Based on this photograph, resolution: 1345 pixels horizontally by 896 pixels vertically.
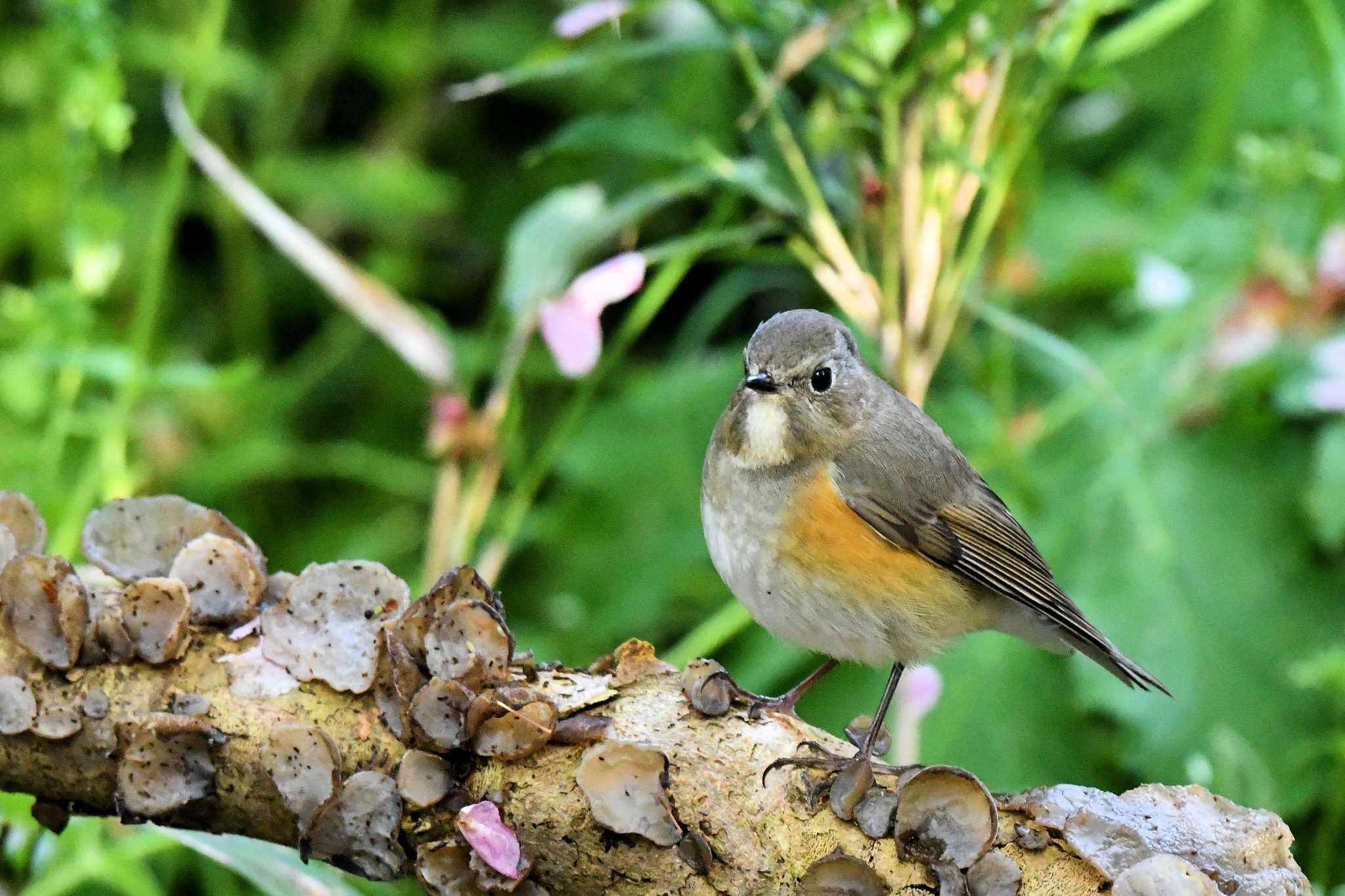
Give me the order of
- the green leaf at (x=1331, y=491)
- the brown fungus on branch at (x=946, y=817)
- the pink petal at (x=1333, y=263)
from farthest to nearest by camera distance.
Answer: the pink petal at (x=1333, y=263) < the green leaf at (x=1331, y=491) < the brown fungus on branch at (x=946, y=817)

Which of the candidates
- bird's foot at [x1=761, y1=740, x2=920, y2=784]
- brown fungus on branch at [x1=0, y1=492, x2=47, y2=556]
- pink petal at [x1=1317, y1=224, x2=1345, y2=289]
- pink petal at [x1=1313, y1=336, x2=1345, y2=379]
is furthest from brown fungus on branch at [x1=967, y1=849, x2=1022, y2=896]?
pink petal at [x1=1317, y1=224, x2=1345, y2=289]

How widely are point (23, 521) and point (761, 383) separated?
3.07 ft

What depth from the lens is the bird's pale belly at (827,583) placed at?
2.02 meters

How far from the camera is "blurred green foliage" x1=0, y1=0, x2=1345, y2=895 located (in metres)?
2.51

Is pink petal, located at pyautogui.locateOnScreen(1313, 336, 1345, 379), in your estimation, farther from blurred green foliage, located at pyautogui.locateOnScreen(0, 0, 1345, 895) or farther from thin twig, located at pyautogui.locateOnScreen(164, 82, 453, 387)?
thin twig, located at pyautogui.locateOnScreen(164, 82, 453, 387)

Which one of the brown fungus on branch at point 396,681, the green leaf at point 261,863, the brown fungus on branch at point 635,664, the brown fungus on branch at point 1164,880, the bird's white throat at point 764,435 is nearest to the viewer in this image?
the brown fungus on branch at point 1164,880

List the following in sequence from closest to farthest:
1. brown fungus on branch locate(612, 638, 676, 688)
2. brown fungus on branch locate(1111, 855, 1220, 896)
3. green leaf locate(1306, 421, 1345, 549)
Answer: brown fungus on branch locate(1111, 855, 1220, 896)
brown fungus on branch locate(612, 638, 676, 688)
green leaf locate(1306, 421, 1345, 549)

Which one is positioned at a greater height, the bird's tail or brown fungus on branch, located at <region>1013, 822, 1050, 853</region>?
the bird's tail

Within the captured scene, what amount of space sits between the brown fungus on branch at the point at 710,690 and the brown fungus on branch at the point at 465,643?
209mm

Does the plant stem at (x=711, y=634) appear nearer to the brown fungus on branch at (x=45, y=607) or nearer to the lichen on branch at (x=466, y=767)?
the lichen on branch at (x=466, y=767)

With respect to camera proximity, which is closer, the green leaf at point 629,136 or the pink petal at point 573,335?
the pink petal at point 573,335

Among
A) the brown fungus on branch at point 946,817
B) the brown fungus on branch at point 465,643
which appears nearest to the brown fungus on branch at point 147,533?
the brown fungus on branch at point 465,643

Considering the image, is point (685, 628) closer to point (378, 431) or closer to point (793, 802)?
point (378, 431)

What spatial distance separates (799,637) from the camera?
2.02 meters
